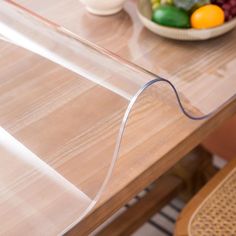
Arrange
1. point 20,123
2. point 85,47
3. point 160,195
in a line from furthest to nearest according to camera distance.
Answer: point 160,195
point 85,47
point 20,123

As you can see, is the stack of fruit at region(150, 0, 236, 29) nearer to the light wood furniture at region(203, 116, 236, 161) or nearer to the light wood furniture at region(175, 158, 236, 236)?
the light wood furniture at region(175, 158, 236, 236)

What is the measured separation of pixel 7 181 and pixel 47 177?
0.07 m

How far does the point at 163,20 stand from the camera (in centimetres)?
109

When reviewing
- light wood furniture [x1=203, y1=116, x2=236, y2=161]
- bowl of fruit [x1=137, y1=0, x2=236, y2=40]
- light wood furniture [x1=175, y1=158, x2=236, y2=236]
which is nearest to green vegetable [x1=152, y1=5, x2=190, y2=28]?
bowl of fruit [x1=137, y1=0, x2=236, y2=40]

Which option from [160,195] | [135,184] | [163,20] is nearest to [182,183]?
[160,195]

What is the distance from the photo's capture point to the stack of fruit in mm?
1073

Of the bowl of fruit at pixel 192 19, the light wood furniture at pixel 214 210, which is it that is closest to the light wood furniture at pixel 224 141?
the light wood furniture at pixel 214 210

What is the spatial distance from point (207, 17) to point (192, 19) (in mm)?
36

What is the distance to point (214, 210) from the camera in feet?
3.66

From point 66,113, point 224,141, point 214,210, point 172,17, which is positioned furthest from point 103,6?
point 224,141

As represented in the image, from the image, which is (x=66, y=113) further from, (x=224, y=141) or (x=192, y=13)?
(x=224, y=141)

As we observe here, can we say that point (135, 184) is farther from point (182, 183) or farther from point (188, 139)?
point (182, 183)

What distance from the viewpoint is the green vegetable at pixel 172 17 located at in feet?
3.54

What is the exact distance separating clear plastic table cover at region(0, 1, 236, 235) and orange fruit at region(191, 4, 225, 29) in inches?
2.9
